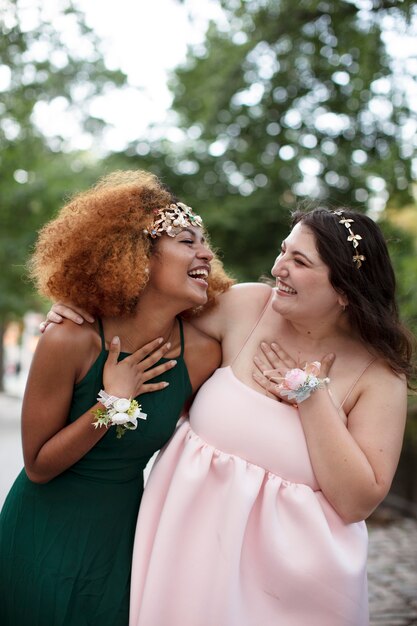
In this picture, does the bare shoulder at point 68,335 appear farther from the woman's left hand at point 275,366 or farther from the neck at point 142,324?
the woman's left hand at point 275,366

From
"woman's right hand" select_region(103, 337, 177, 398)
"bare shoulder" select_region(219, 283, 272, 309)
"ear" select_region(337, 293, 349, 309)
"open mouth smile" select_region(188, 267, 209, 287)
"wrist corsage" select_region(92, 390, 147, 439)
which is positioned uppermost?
"open mouth smile" select_region(188, 267, 209, 287)

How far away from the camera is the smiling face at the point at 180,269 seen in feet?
9.53

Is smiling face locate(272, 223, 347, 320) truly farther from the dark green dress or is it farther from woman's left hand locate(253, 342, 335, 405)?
the dark green dress

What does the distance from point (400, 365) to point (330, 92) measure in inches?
171

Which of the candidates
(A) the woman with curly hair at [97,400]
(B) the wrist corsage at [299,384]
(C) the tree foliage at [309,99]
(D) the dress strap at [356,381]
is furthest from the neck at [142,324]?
(C) the tree foliage at [309,99]

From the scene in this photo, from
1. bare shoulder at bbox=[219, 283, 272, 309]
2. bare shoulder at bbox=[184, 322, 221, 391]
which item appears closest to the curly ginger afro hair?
bare shoulder at bbox=[184, 322, 221, 391]

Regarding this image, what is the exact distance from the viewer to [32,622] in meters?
2.79

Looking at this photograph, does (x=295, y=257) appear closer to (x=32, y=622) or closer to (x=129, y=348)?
(x=129, y=348)

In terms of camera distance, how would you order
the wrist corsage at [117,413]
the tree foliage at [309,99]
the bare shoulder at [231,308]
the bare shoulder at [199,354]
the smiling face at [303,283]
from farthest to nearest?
1. the tree foliage at [309,99]
2. the bare shoulder at [231,308]
3. the bare shoulder at [199,354]
4. the smiling face at [303,283]
5. the wrist corsage at [117,413]

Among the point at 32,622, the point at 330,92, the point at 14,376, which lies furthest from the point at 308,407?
the point at 14,376

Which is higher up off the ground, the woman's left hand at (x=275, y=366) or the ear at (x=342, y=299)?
the ear at (x=342, y=299)

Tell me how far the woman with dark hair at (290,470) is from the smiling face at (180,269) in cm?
34

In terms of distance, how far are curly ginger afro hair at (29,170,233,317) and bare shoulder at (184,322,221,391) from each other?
Answer: 0.34 meters

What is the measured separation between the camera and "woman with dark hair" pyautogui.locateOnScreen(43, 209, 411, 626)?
108 inches
